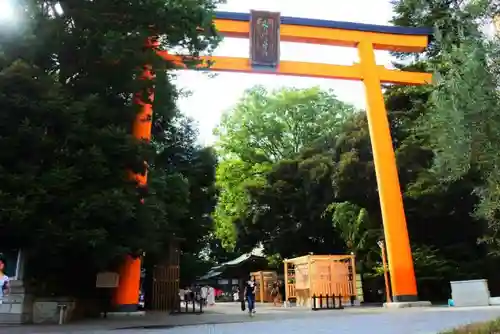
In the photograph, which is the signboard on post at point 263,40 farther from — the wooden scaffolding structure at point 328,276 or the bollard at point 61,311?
the bollard at point 61,311

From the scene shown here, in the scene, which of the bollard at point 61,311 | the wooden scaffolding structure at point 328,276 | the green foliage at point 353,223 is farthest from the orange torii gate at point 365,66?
the bollard at point 61,311

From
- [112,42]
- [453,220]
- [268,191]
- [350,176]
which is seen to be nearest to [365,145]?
[350,176]

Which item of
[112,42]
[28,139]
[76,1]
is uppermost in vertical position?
[76,1]

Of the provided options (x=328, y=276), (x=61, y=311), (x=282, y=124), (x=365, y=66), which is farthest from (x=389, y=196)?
(x=282, y=124)

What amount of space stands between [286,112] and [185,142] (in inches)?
566

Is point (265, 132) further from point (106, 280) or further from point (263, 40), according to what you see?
point (106, 280)

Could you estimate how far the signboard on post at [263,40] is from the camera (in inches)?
667

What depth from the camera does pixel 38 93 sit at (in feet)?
36.3

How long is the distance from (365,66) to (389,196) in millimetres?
4897

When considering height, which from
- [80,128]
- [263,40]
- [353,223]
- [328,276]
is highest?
[263,40]

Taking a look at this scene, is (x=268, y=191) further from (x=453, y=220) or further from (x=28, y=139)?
(x=28, y=139)

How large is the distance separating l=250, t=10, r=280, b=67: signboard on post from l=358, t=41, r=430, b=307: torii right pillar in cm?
344

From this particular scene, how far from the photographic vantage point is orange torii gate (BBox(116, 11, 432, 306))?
16.3 meters

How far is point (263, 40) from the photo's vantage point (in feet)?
55.7
